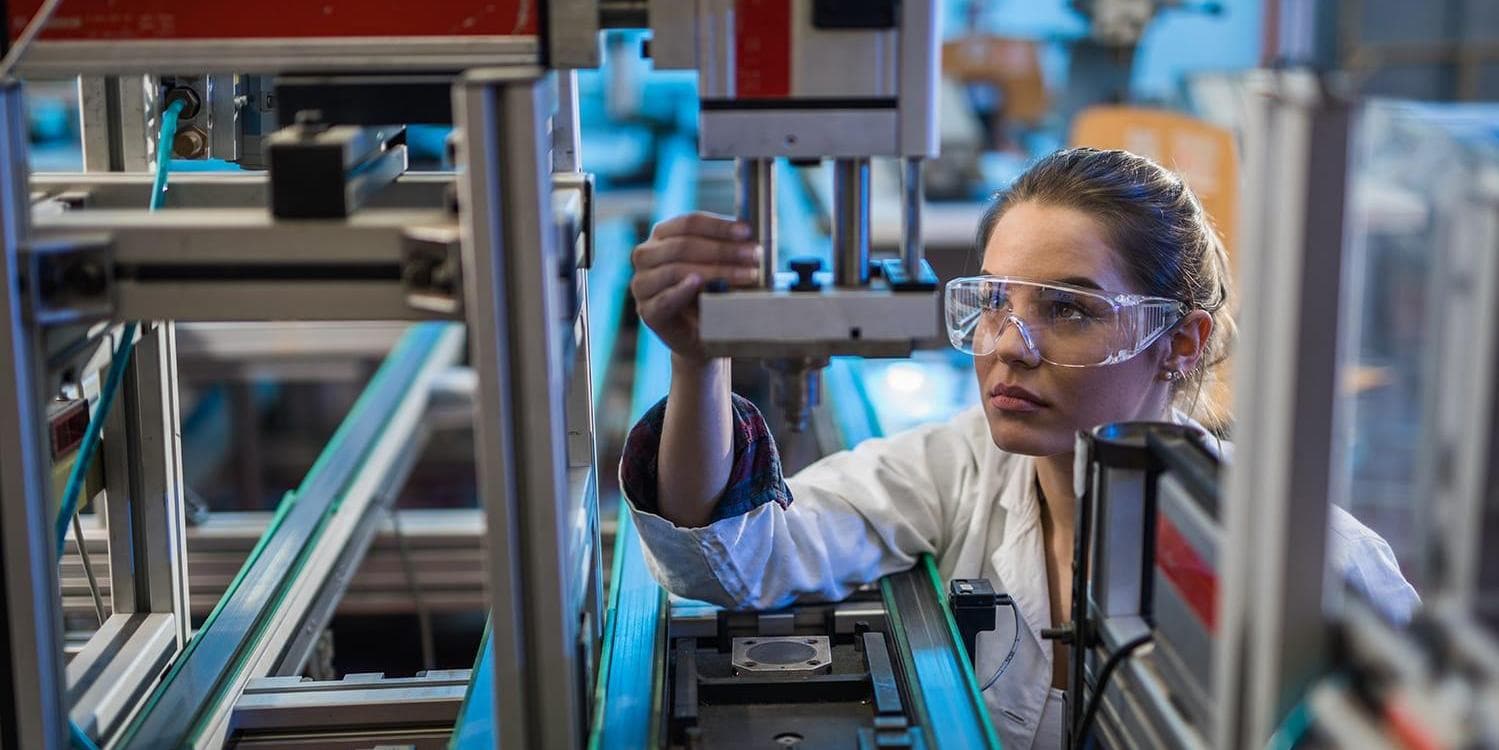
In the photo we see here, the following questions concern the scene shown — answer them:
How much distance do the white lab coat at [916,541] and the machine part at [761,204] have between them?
0.43m

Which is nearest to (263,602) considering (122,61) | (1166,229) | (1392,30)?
(122,61)

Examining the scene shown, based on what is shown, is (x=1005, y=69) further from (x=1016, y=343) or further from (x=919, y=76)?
(x=919, y=76)

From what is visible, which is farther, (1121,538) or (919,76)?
(1121,538)

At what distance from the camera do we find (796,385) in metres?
1.23

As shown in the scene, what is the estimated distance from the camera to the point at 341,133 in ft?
3.87

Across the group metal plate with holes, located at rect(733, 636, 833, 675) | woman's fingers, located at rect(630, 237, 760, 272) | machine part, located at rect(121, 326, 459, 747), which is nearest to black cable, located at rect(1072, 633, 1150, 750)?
metal plate with holes, located at rect(733, 636, 833, 675)

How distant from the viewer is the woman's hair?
1.71m

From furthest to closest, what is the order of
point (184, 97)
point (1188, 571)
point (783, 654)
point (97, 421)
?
point (184, 97) < point (783, 654) < point (97, 421) < point (1188, 571)

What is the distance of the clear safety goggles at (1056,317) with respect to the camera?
164 cm

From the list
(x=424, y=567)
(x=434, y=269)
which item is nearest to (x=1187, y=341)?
(x=434, y=269)

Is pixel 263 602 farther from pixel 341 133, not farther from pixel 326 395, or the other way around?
pixel 326 395

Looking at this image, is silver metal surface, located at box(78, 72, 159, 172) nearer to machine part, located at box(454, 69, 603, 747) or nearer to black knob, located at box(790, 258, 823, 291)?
machine part, located at box(454, 69, 603, 747)

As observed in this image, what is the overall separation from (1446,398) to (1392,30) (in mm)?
8674

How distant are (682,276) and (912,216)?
0.20 m
